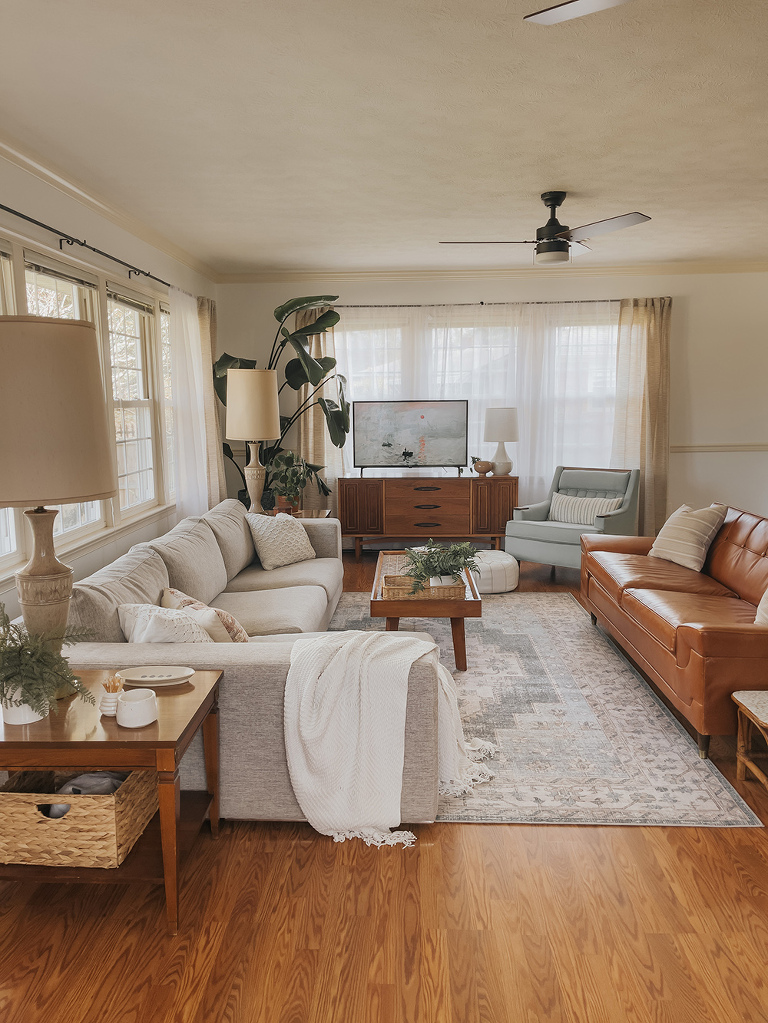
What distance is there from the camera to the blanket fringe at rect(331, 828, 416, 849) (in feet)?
7.78

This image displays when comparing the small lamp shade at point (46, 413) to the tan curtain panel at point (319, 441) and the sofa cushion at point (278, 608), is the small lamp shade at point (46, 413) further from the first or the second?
the tan curtain panel at point (319, 441)

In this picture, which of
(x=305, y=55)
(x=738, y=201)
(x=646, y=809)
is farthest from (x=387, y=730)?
(x=738, y=201)

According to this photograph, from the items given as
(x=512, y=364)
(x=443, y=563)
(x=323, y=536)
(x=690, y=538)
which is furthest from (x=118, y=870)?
(x=512, y=364)

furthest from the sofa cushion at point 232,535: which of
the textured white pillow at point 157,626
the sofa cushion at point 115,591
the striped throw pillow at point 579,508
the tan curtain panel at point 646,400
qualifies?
the tan curtain panel at point 646,400

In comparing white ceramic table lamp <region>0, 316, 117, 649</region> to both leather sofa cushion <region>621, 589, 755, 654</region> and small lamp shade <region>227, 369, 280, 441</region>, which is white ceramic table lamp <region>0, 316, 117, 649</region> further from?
small lamp shade <region>227, 369, 280, 441</region>

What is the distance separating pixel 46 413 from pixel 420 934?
1.68 meters

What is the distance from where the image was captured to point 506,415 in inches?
251

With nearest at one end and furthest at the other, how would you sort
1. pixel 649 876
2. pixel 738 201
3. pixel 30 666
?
1. pixel 30 666
2. pixel 649 876
3. pixel 738 201

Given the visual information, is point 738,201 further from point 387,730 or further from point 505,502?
point 387,730

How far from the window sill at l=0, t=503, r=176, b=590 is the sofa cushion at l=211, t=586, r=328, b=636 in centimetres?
78

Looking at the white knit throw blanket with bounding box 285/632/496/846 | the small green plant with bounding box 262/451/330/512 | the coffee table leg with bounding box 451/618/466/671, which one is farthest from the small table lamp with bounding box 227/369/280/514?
the white knit throw blanket with bounding box 285/632/496/846

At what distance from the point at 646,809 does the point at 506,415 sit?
4.25 meters

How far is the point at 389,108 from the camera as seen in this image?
2.93 m

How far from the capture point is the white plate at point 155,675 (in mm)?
2139
